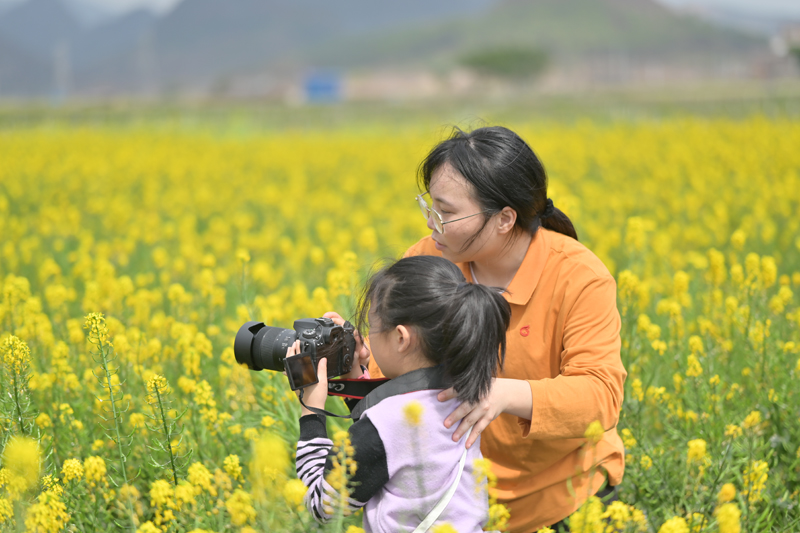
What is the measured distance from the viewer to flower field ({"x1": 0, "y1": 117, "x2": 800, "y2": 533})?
196 centimetres

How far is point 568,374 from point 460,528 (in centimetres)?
49

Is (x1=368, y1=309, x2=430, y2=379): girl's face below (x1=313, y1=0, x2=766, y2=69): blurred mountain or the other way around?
below

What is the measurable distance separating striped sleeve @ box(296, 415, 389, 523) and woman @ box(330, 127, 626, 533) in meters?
0.40

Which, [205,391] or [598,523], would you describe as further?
[205,391]

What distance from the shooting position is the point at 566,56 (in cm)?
13050

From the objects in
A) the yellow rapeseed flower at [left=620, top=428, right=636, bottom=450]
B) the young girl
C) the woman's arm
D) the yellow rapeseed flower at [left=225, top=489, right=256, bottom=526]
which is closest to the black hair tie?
the woman's arm

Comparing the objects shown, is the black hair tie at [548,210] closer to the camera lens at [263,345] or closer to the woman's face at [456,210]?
the woman's face at [456,210]

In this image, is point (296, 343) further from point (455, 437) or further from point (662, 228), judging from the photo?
point (662, 228)

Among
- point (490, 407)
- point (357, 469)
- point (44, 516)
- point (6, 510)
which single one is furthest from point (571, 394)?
point (6, 510)

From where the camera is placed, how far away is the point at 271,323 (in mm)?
3139

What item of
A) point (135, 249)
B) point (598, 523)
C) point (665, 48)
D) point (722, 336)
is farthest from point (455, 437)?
point (665, 48)

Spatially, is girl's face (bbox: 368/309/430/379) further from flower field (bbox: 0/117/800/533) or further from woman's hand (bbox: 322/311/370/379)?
flower field (bbox: 0/117/800/533)

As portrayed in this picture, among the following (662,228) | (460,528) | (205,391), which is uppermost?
(205,391)

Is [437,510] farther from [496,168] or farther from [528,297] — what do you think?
[496,168]
